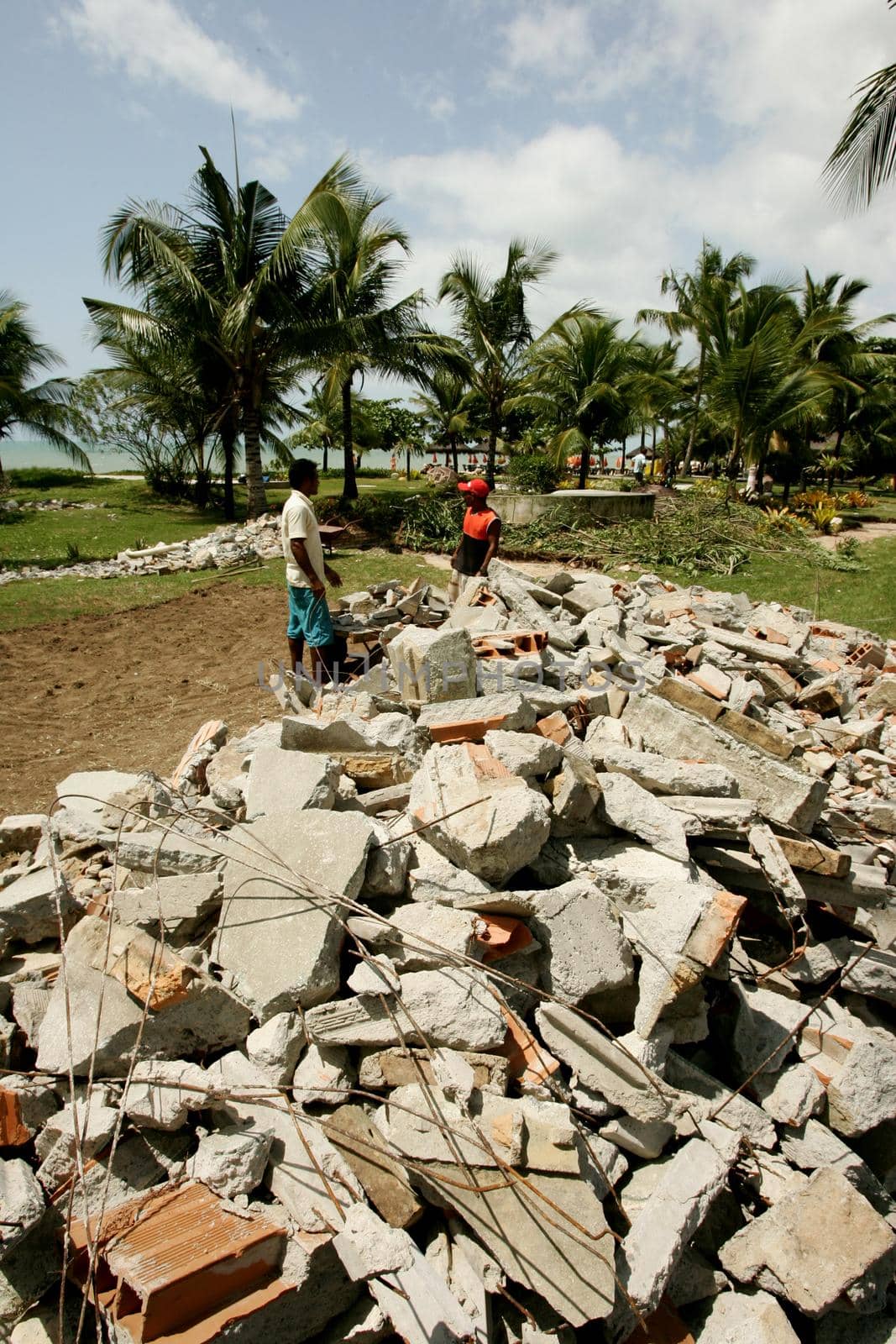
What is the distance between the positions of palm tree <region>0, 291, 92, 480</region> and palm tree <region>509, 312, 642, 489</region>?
1418cm

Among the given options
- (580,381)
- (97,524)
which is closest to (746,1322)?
(580,381)

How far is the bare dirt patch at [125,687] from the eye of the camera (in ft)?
17.5

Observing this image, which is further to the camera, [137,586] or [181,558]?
[181,558]

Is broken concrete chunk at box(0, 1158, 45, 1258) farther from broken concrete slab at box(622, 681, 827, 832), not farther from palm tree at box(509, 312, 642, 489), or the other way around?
palm tree at box(509, 312, 642, 489)

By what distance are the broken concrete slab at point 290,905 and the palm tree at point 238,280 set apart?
13.6 meters

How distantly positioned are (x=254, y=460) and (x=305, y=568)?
1215 cm

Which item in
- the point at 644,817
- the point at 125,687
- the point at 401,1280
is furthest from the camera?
the point at 125,687

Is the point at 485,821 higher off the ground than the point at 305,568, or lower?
lower

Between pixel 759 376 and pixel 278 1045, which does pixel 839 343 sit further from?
pixel 278 1045

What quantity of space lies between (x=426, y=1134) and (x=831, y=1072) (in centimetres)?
165

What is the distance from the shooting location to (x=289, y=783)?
3.17 meters

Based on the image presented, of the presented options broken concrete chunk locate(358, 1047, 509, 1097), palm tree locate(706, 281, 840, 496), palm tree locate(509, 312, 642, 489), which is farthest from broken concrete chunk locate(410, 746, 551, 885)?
palm tree locate(509, 312, 642, 489)

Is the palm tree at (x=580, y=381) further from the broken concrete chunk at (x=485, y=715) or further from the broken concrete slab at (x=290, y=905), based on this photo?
the broken concrete slab at (x=290, y=905)

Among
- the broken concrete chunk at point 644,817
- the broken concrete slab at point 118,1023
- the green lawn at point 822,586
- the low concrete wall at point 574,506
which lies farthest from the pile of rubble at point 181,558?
the broken concrete slab at point 118,1023
